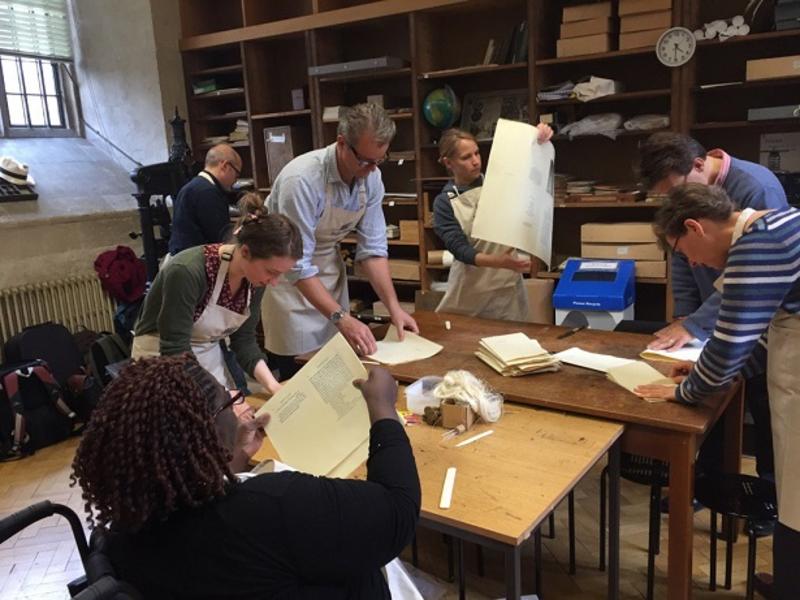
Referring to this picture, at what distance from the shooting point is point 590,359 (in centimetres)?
207

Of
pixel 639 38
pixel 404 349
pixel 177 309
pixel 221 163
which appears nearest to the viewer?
pixel 177 309

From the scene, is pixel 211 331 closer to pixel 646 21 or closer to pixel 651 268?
pixel 651 268

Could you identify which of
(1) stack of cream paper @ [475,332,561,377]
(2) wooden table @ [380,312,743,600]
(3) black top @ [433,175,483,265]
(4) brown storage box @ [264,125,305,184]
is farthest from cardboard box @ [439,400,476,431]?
(4) brown storage box @ [264,125,305,184]

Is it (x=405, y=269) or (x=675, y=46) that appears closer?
(x=675, y=46)

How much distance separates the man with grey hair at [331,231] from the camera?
2.27m

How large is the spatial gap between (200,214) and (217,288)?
193cm

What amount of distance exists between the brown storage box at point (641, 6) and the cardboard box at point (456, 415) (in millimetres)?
2718

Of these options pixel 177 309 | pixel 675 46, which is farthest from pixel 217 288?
pixel 675 46

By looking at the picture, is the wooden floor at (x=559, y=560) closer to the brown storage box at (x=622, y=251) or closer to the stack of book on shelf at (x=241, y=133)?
the brown storage box at (x=622, y=251)

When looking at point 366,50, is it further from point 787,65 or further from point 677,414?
point 677,414

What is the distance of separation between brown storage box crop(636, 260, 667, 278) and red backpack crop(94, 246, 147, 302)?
289 cm

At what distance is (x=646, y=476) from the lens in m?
2.12

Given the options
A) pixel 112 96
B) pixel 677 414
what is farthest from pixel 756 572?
pixel 112 96

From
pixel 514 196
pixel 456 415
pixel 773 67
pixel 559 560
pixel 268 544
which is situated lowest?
pixel 559 560
